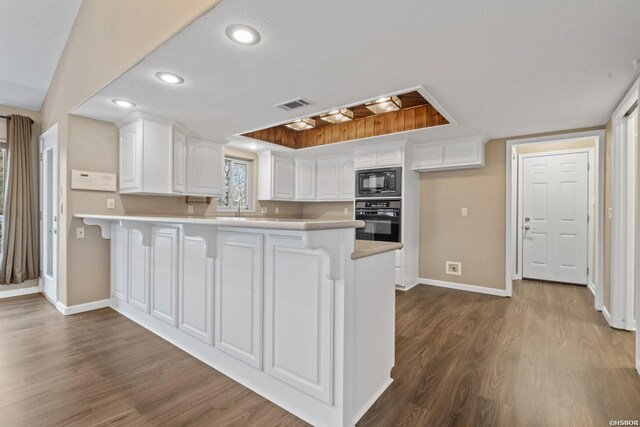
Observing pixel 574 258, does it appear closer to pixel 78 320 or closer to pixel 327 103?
pixel 327 103

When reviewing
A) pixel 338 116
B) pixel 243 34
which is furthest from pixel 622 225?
pixel 243 34

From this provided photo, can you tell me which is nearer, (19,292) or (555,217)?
(19,292)

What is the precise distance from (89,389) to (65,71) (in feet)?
11.0

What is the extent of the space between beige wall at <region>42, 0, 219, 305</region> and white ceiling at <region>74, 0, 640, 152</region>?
0.17 metres

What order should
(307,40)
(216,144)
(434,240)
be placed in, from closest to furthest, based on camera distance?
1. (307,40)
2. (216,144)
3. (434,240)

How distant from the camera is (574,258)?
15.1 feet

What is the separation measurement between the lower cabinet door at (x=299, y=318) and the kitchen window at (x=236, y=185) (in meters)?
3.35

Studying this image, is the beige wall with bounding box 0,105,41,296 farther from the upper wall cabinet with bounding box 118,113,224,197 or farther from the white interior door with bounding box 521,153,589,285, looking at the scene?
the white interior door with bounding box 521,153,589,285

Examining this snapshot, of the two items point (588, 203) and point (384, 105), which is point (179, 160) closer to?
point (384, 105)

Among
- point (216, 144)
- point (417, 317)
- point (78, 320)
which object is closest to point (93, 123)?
point (216, 144)

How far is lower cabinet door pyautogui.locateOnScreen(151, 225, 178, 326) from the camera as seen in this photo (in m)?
2.50

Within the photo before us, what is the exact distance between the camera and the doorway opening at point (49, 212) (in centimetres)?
338

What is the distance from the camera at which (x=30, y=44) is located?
3225 mm

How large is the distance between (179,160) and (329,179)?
2.48 m
